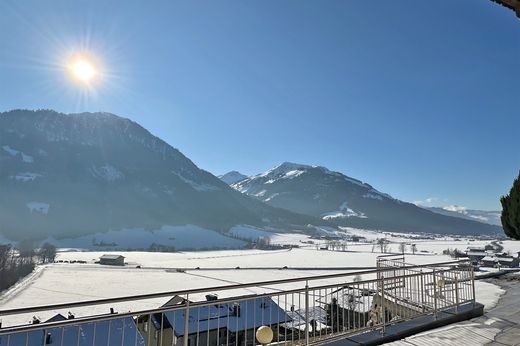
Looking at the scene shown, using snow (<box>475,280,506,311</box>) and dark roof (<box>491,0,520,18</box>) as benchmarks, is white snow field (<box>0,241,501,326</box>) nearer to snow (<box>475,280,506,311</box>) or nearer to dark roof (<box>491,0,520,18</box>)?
snow (<box>475,280,506,311</box>)

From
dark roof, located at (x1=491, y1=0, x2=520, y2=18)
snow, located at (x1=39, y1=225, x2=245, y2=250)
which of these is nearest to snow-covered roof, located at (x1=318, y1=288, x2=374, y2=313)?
dark roof, located at (x1=491, y1=0, x2=520, y2=18)

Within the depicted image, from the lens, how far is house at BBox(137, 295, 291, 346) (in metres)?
5.25

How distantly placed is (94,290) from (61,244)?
4996 inches

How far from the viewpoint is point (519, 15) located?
5.96 m

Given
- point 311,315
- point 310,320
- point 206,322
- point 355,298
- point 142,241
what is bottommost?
point 142,241

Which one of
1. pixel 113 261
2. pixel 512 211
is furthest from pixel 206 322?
pixel 113 261

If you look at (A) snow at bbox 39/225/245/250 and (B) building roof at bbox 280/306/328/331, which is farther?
(A) snow at bbox 39/225/245/250

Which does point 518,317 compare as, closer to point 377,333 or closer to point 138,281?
point 377,333

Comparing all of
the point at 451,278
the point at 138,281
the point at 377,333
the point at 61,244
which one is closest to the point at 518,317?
the point at 451,278

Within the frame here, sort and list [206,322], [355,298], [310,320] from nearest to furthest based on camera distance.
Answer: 1. [355,298]
2. [310,320]
3. [206,322]

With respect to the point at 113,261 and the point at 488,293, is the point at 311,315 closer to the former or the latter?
the point at 488,293

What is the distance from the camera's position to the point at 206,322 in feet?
60.7

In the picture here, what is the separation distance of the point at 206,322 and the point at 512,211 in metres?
14.5

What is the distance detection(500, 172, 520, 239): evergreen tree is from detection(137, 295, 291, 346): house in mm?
7705
